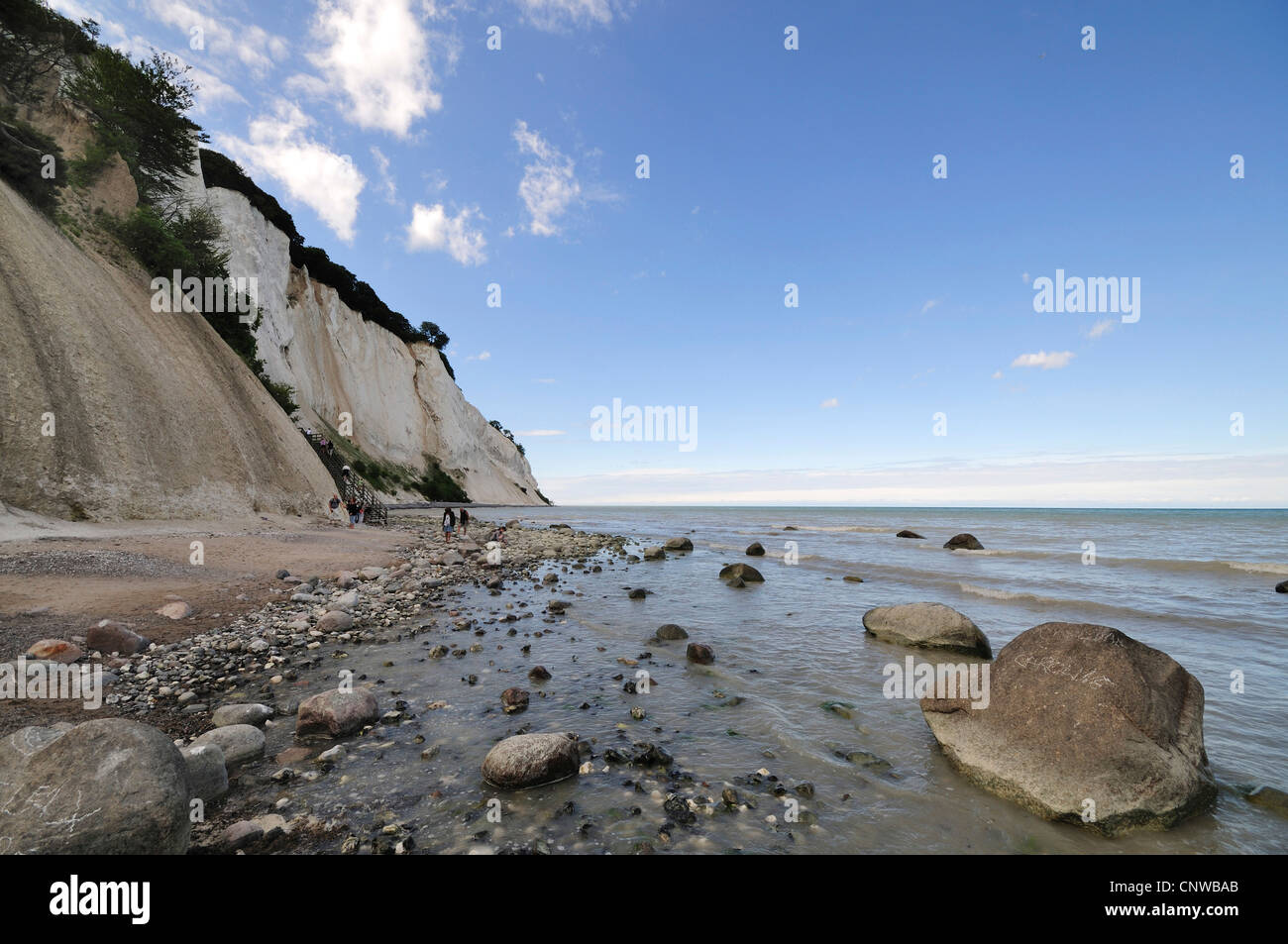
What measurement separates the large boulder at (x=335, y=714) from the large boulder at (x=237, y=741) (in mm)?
530

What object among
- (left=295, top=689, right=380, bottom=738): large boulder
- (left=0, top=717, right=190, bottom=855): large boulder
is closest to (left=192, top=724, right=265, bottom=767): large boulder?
(left=295, top=689, right=380, bottom=738): large boulder

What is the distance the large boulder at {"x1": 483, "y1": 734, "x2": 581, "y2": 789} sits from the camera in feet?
16.1

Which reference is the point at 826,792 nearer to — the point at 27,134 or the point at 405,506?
→ the point at 27,134

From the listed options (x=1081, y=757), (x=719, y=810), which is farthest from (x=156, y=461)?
(x=1081, y=757)

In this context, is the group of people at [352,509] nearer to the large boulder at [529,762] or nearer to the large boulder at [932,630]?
the large boulder at [529,762]

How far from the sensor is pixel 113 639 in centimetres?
717

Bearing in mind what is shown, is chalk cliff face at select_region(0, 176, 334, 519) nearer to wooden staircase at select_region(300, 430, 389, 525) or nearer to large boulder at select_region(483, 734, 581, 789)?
wooden staircase at select_region(300, 430, 389, 525)

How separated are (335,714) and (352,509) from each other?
1013 inches

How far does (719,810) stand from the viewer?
4629mm

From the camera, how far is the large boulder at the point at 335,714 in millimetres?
5762

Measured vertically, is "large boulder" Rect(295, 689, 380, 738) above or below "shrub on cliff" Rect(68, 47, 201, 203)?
below

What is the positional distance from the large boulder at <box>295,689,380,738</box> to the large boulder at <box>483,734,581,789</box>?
190cm

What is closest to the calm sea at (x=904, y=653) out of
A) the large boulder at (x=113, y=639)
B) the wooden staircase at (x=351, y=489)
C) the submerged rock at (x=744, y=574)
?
the submerged rock at (x=744, y=574)

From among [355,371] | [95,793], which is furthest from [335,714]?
[355,371]
